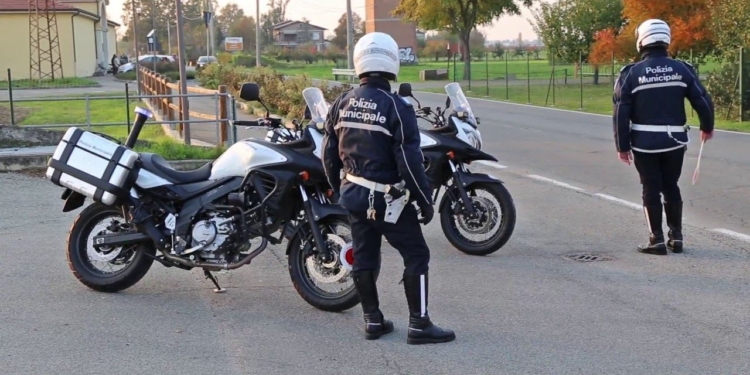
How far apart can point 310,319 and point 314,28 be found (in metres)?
137

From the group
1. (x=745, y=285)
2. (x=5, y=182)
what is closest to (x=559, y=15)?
(x=5, y=182)

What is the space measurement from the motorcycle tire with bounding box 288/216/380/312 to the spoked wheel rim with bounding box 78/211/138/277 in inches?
48.8

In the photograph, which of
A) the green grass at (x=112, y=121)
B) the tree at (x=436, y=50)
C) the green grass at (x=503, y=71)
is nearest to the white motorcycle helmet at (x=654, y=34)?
the green grass at (x=112, y=121)

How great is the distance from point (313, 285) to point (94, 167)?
1.70 meters

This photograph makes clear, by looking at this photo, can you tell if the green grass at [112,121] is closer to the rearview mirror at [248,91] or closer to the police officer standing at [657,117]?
the police officer standing at [657,117]

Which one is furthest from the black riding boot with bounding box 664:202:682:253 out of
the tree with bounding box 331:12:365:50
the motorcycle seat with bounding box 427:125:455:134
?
the tree with bounding box 331:12:365:50

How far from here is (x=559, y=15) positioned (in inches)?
1857

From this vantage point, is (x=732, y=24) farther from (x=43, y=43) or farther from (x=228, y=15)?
(x=228, y=15)

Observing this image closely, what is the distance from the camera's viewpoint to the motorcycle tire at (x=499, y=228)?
777 centimetres

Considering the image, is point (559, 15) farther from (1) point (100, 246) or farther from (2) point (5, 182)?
(1) point (100, 246)

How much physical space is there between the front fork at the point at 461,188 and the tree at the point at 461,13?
45459 millimetres

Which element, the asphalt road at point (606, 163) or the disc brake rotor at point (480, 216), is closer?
the disc brake rotor at point (480, 216)

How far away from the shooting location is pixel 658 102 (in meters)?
7.86

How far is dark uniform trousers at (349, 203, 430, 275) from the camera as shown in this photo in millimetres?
5496
